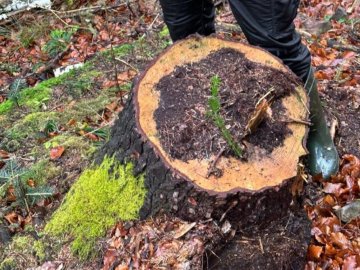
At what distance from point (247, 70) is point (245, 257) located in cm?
89

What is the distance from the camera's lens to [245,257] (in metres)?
2.06

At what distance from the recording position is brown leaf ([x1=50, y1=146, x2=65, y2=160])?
3.10 m

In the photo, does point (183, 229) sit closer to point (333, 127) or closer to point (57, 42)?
point (333, 127)

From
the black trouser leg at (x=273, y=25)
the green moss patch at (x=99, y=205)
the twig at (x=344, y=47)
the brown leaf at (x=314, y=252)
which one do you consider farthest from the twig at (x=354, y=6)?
the green moss patch at (x=99, y=205)

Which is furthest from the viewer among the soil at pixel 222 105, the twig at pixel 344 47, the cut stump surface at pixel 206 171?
the twig at pixel 344 47

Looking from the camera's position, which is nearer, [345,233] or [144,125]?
[144,125]

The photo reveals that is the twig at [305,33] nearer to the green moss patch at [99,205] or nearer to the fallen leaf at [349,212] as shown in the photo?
the fallen leaf at [349,212]

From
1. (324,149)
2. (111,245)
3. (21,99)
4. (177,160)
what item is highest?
(177,160)

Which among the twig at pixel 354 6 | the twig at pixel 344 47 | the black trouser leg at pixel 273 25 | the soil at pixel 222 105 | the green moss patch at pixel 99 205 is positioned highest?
the black trouser leg at pixel 273 25

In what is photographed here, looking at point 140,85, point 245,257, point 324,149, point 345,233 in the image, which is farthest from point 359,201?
point 140,85

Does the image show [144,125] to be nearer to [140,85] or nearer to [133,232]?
[140,85]

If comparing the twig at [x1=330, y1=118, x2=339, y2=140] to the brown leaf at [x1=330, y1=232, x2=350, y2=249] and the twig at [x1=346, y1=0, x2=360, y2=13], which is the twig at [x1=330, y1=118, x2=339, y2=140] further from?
the twig at [x1=346, y1=0, x2=360, y2=13]

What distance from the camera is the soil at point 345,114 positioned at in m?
2.93

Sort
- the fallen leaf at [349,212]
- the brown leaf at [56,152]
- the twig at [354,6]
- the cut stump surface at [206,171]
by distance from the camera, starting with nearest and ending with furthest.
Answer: the cut stump surface at [206,171]
the fallen leaf at [349,212]
the brown leaf at [56,152]
the twig at [354,6]
